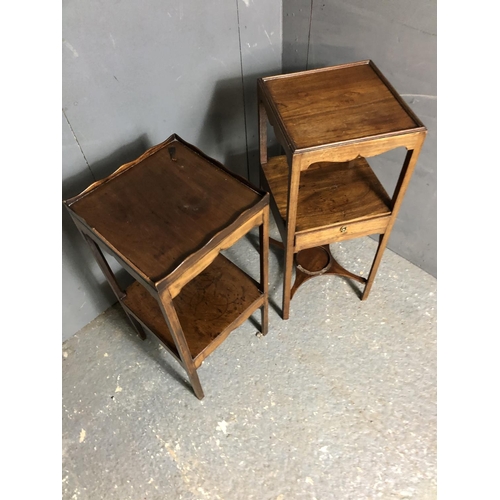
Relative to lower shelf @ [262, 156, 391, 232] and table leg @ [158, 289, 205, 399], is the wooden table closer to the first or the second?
lower shelf @ [262, 156, 391, 232]

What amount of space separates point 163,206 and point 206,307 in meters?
0.40

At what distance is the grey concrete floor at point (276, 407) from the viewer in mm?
1227

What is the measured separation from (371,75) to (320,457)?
1140mm

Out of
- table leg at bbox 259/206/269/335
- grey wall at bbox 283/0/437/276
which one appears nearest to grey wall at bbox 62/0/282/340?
grey wall at bbox 283/0/437/276

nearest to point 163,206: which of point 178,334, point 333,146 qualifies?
point 178,334

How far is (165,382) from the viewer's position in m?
1.42

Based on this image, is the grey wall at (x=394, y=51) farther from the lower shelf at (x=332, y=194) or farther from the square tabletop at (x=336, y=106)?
the lower shelf at (x=332, y=194)

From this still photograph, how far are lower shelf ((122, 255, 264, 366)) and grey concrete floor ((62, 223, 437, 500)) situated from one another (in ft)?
0.85

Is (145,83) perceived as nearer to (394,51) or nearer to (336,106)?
(336,106)

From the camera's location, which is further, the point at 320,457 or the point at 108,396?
the point at 108,396

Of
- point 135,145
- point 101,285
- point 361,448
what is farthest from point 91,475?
point 135,145

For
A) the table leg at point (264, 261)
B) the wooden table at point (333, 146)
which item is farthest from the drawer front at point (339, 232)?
the table leg at point (264, 261)

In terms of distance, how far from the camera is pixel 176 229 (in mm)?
983
